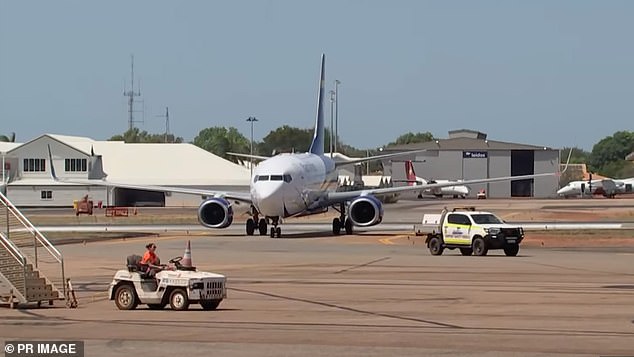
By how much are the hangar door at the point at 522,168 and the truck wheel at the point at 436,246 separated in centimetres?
12182

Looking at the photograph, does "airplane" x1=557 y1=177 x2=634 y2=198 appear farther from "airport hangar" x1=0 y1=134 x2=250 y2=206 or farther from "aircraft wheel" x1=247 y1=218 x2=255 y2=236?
"aircraft wheel" x1=247 y1=218 x2=255 y2=236

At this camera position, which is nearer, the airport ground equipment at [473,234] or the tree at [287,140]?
the airport ground equipment at [473,234]

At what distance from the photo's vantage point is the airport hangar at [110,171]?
116 metres

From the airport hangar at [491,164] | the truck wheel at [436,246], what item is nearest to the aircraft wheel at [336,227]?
the truck wheel at [436,246]

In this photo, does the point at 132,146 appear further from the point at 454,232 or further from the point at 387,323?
the point at 387,323

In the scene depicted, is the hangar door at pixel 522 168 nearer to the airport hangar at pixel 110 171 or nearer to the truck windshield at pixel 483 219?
the airport hangar at pixel 110 171

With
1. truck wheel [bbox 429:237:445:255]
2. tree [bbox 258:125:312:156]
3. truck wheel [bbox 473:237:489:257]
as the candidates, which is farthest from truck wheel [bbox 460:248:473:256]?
tree [bbox 258:125:312:156]

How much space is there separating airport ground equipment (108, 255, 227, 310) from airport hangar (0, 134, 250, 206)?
86743 mm

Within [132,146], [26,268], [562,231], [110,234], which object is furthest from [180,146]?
[26,268]

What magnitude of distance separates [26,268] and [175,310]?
4.32 meters

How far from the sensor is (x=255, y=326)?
21.4 m

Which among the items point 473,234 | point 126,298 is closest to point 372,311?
point 126,298

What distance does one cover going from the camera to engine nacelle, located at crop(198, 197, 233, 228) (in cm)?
6177

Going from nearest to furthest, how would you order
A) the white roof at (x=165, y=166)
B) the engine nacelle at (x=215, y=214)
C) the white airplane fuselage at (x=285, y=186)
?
the white airplane fuselage at (x=285, y=186) → the engine nacelle at (x=215, y=214) → the white roof at (x=165, y=166)
